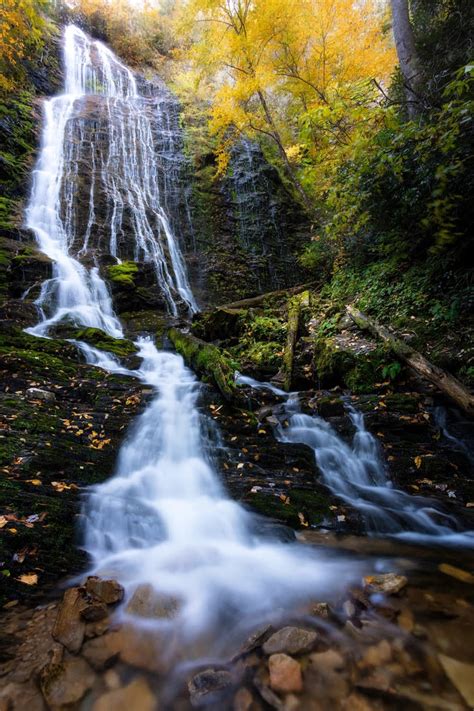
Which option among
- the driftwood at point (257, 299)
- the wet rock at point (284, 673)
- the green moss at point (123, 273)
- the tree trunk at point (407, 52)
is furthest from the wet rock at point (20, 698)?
the green moss at point (123, 273)

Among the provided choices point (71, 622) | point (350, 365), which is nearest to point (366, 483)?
point (350, 365)

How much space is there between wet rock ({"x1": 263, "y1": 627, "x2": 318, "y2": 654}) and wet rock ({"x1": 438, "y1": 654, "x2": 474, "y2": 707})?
696 mm

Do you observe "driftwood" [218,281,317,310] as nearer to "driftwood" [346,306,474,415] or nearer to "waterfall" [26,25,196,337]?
"waterfall" [26,25,196,337]

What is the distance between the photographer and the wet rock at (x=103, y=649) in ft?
6.69

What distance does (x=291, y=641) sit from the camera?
6.84ft

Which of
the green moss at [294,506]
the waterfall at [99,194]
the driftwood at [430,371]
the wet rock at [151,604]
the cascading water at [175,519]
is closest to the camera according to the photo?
the wet rock at [151,604]

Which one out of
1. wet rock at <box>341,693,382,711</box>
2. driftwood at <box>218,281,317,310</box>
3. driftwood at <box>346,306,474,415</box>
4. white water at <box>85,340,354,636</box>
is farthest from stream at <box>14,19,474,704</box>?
driftwood at <box>218,281,317,310</box>

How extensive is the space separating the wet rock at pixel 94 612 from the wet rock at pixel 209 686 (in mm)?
750

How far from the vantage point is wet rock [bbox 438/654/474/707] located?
174 cm

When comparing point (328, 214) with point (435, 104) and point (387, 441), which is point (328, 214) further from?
point (387, 441)

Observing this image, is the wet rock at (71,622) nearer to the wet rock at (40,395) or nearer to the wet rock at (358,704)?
the wet rock at (358,704)

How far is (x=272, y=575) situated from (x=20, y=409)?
3.59 metres

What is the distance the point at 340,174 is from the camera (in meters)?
6.76

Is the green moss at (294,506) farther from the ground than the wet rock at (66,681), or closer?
farther from the ground
